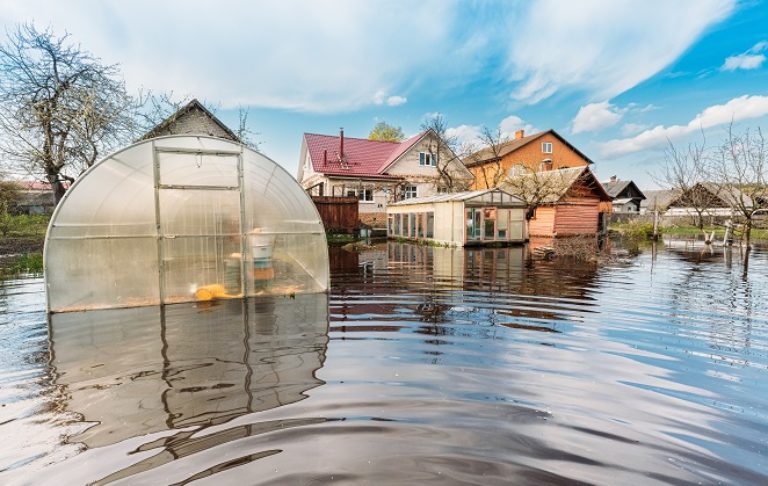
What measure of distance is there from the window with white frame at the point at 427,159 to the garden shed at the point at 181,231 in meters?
25.0

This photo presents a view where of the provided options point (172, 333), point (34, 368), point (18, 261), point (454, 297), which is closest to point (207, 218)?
point (172, 333)

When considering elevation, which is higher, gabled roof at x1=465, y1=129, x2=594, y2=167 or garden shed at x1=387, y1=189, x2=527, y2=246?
gabled roof at x1=465, y1=129, x2=594, y2=167

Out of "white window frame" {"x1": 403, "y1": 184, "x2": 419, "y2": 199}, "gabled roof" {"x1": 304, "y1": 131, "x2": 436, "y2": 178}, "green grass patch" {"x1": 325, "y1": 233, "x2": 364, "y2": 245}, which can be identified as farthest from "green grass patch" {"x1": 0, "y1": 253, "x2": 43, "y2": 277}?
"white window frame" {"x1": 403, "y1": 184, "x2": 419, "y2": 199}

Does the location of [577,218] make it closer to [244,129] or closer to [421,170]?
[421,170]

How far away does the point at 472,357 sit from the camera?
486 centimetres

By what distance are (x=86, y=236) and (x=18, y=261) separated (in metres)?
9.41

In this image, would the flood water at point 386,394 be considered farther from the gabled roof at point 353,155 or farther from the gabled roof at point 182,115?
the gabled roof at point 353,155

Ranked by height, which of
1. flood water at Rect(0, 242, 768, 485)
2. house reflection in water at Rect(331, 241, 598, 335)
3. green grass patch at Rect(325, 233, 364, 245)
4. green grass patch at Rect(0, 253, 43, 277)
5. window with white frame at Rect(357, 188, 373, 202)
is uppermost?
window with white frame at Rect(357, 188, 373, 202)

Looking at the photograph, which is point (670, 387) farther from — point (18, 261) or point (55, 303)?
point (18, 261)

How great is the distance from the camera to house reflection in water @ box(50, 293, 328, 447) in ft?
11.6

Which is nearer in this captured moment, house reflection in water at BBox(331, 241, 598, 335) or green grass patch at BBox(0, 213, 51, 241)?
house reflection in water at BBox(331, 241, 598, 335)

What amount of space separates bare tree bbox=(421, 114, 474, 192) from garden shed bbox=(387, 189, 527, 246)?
931 centimetres

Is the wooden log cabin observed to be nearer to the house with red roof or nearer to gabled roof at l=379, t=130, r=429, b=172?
the house with red roof

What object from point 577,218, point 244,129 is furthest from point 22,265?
point 577,218
